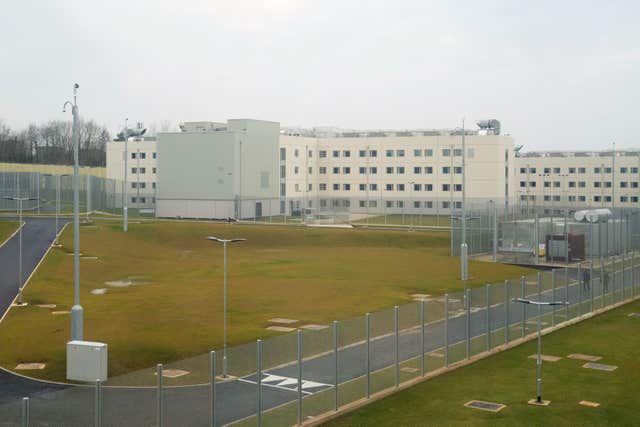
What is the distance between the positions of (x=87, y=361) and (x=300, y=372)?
719 cm

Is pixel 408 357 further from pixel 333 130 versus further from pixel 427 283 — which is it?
pixel 333 130

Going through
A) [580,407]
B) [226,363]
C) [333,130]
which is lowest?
[580,407]

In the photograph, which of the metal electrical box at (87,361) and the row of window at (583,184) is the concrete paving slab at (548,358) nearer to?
the metal electrical box at (87,361)

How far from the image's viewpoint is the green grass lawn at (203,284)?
31.3 metres

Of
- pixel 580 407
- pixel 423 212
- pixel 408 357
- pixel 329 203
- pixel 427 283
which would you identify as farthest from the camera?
pixel 329 203

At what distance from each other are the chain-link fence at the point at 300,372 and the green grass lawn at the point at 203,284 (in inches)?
272

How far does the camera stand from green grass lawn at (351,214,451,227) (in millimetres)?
102062

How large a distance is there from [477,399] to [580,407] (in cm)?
283

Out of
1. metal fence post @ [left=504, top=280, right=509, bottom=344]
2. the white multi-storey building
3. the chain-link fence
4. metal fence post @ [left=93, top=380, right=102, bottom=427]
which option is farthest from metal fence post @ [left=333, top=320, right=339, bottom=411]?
the white multi-storey building

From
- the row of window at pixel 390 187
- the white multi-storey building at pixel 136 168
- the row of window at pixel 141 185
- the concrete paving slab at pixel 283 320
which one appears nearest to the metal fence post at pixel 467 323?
the concrete paving slab at pixel 283 320

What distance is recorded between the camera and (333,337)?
68.2 feet

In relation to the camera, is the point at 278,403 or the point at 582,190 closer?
the point at 278,403

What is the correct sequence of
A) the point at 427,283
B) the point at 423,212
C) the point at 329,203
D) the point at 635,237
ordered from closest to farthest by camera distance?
the point at 427,283, the point at 635,237, the point at 423,212, the point at 329,203

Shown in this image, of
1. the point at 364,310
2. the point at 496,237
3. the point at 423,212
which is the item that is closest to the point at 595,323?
the point at 364,310
